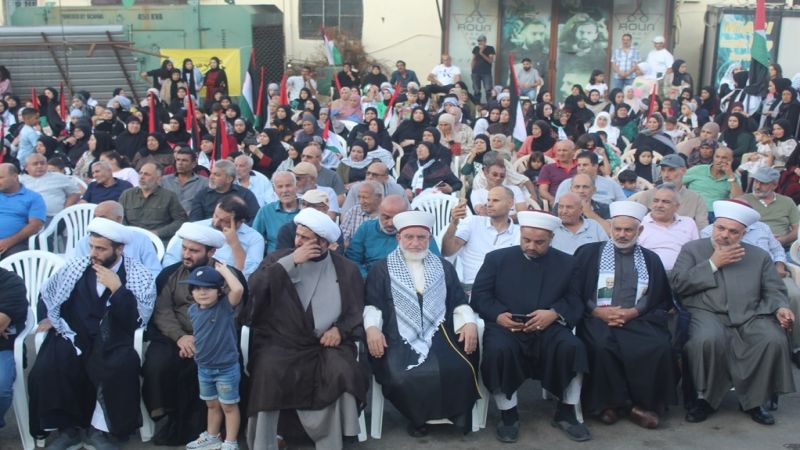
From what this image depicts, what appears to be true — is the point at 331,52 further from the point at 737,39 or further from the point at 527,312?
the point at 527,312

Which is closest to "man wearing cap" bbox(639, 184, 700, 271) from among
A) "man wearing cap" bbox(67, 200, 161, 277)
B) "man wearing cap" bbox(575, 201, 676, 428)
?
"man wearing cap" bbox(575, 201, 676, 428)

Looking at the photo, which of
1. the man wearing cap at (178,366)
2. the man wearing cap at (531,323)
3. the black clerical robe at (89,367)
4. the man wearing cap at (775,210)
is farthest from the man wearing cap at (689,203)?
the black clerical robe at (89,367)

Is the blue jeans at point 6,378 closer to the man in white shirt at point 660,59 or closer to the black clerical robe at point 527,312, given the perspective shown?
the black clerical robe at point 527,312

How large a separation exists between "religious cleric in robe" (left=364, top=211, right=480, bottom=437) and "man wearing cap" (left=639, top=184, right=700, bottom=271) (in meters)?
1.65

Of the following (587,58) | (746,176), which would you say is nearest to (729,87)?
(587,58)

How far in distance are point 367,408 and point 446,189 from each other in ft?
11.1

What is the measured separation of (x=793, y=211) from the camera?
7309 millimetres

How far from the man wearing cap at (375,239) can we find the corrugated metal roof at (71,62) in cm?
1268

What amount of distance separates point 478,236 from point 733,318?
1839mm

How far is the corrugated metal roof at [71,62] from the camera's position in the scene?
17656 millimetres

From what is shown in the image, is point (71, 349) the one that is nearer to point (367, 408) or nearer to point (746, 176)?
point (367, 408)

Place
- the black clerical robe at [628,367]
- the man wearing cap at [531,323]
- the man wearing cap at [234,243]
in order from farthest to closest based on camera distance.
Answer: the man wearing cap at [234,243]
the black clerical robe at [628,367]
the man wearing cap at [531,323]

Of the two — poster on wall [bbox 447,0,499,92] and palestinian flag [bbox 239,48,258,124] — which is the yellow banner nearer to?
poster on wall [bbox 447,0,499,92]

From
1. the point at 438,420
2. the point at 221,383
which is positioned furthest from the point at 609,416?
the point at 221,383
